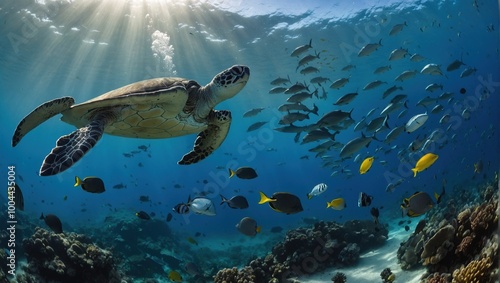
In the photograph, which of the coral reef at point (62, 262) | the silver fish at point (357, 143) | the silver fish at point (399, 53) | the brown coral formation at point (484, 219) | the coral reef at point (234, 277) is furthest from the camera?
the silver fish at point (399, 53)

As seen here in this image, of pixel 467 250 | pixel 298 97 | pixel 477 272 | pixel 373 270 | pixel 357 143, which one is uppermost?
pixel 298 97

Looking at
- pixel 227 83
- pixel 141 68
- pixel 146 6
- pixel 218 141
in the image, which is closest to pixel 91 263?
pixel 218 141

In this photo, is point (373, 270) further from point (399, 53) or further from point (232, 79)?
point (399, 53)

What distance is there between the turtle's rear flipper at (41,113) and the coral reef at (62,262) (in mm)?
2866

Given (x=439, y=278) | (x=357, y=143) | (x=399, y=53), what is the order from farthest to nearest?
(x=399, y=53)
(x=357, y=143)
(x=439, y=278)

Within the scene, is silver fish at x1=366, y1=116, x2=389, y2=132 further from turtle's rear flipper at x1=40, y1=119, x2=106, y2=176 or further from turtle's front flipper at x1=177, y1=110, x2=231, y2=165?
turtle's rear flipper at x1=40, y1=119, x2=106, y2=176

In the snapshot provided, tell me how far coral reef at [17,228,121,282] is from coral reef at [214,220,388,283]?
2.71 metres

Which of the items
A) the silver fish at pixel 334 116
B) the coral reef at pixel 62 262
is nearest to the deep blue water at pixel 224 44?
the silver fish at pixel 334 116

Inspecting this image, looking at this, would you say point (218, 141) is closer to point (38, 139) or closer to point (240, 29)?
point (240, 29)

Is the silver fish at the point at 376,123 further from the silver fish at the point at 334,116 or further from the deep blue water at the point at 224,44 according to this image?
the deep blue water at the point at 224,44

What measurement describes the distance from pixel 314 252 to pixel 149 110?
5.95 metres

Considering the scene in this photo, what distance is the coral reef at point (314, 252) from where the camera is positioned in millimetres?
8062

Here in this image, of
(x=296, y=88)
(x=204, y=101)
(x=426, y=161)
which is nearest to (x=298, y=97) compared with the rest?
(x=296, y=88)

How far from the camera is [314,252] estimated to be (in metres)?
8.84
